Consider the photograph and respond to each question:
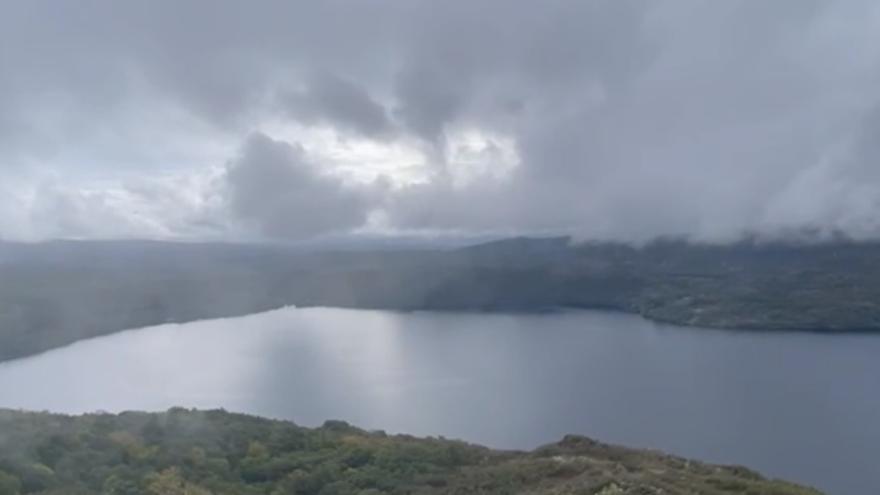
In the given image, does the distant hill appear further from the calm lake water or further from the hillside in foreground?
the hillside in foreground

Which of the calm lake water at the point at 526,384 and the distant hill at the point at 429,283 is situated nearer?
the calm lake water at the point at 526,384

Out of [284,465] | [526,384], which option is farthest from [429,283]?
[284,465]

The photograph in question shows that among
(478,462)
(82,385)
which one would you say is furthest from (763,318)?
(478,462)

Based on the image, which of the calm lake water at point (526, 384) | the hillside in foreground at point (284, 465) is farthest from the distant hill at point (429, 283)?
the hillside in foreground at point (284, 465)

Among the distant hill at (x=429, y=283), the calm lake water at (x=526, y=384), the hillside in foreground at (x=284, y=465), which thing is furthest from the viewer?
the distant hill at (x=429, y=283)

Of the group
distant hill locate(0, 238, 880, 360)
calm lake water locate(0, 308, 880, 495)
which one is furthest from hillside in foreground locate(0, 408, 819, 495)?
distant hill locate(0, 238, 880, 360)

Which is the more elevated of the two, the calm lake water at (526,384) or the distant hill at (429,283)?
the distant hill at (429,283)

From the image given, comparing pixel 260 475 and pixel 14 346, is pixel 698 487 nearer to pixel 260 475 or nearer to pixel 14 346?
pixel 260 475

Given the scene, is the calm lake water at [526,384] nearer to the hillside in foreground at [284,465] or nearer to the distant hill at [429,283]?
the distant hill at [429,283]
